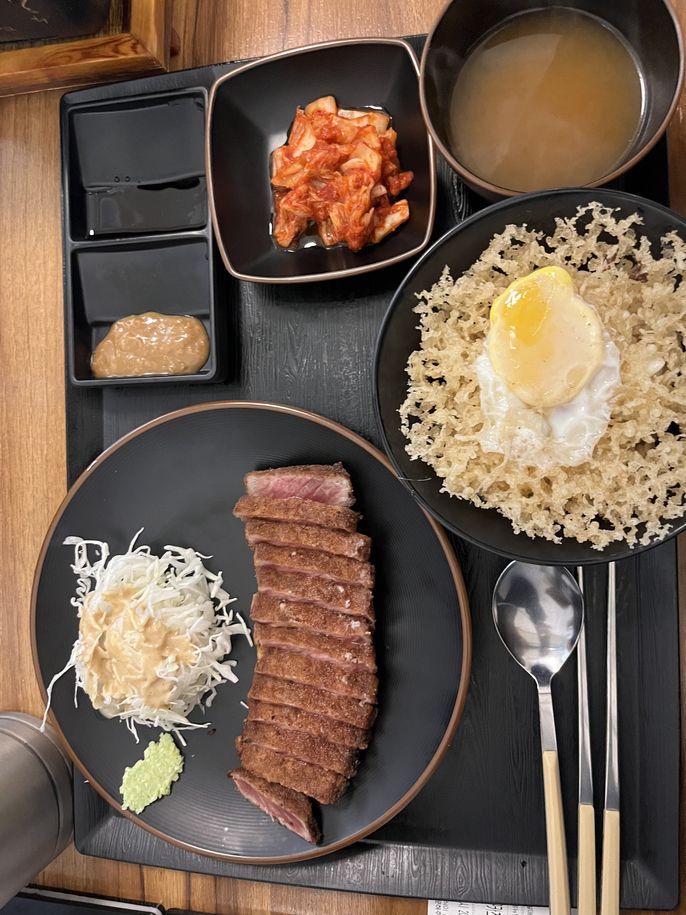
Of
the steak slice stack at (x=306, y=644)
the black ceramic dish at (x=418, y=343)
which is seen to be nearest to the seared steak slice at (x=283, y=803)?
the steak slice stack at (x=306, y=644)

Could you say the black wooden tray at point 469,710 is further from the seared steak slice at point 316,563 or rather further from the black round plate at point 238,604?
the seared steak slice at point 316,563

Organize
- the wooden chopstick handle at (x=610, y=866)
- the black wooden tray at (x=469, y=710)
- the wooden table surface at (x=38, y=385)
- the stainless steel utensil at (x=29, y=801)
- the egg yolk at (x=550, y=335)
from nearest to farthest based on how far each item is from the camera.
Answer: the egg yolk at (x=550, y=335)
the wooden chopstick handle at (x=610, y=866)
the black wooden tray at (x=469, y=710)
the stainless steel utensil at (x=29, y=801)
the wooden table surface at (x=38, y=385)

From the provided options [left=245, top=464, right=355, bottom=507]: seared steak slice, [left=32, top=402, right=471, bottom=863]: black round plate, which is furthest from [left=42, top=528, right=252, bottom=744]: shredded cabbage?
[left=245, top=464, right=355, bottom=507]: seared steak slice

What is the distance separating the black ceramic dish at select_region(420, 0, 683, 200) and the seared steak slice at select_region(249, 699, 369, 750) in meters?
1.20

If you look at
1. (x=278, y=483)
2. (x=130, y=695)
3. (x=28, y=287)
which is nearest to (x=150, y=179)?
(x=28, y=287)

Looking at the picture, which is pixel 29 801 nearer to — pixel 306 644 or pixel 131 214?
pixel 306 644

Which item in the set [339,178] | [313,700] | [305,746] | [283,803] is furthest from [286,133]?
[283,803]

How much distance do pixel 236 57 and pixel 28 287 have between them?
829 mm

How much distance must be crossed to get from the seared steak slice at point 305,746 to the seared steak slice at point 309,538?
1.40 ft

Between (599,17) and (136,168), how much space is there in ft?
3.73

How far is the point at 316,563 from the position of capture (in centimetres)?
174

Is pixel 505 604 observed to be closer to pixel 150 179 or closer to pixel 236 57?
pixel 150 179

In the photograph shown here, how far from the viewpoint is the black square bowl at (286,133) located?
5.70ft

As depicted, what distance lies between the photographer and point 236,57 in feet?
6.38
